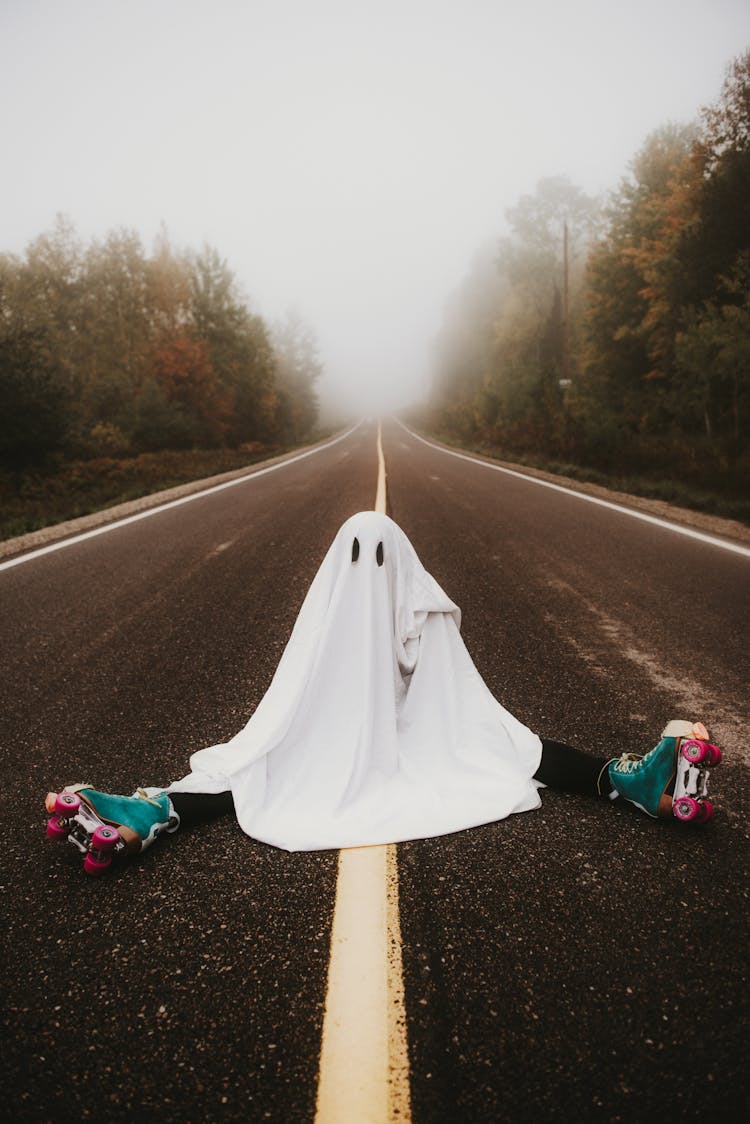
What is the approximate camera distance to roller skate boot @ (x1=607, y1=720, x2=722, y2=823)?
2402mm

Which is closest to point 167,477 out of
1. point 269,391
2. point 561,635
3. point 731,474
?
point 731,474

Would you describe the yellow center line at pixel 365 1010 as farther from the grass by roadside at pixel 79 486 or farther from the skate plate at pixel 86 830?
the grass by roadside at pixel 79 486

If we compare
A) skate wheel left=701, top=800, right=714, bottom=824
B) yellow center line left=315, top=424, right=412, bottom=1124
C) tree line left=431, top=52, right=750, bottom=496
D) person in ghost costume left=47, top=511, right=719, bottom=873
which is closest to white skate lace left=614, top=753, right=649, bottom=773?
person in ghost costume left=47, top=511, right=719, bottom=873

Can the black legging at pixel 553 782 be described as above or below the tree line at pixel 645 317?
below

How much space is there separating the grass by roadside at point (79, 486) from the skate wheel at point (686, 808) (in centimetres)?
1063

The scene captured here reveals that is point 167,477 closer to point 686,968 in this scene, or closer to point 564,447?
point 564,447

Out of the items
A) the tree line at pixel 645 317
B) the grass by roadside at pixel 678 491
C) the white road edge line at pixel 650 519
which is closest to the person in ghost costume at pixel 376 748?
the white road edge line at pixel 650 519

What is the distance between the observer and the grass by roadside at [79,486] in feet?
42.0

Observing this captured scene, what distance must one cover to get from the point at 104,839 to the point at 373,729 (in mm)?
1170

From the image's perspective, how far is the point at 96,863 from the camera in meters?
2.21

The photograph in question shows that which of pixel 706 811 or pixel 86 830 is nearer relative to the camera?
pixel 86 830

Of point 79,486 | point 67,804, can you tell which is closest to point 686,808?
point 67,804

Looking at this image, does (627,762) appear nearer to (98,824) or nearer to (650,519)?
(98,824)

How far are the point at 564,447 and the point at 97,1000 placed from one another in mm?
22210
